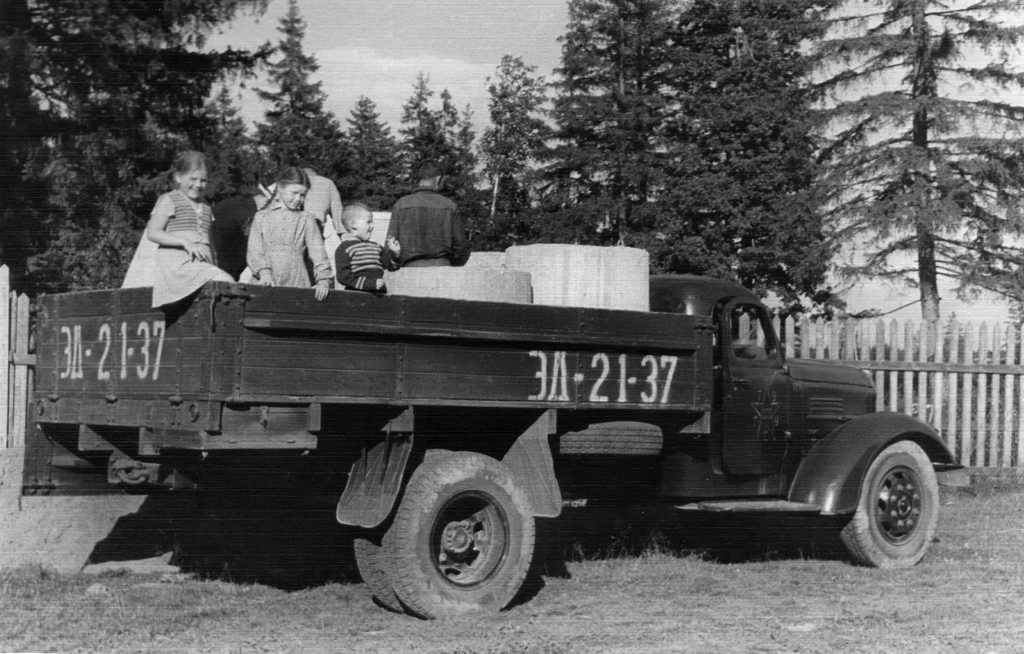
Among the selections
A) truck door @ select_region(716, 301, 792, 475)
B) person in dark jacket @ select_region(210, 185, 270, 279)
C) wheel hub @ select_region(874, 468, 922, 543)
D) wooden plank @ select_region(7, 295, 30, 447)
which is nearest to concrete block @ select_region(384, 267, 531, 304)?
person in dark jacket @ select_region(210, 185, 270, 279)

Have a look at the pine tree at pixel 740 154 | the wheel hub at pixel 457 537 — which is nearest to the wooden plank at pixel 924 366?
the wheel hub at pixel 457 537

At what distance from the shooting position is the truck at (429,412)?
5.36m

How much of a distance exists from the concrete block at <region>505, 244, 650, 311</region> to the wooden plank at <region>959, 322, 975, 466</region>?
7.22 meters

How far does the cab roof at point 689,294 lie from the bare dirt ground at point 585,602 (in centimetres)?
177

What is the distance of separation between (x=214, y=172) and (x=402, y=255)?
9.84 meters

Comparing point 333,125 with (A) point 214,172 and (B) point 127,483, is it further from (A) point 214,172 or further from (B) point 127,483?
(B) point 127,483

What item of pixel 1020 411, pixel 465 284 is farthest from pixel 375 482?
pixel 1020 411

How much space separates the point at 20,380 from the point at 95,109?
21.9 ft

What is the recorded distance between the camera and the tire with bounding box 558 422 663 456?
6.80 meters

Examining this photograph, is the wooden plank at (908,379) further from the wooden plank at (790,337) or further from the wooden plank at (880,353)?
the wooden plank at (790,337)

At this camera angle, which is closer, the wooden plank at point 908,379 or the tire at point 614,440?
the tire at point 614,440

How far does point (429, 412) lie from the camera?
19.8ft

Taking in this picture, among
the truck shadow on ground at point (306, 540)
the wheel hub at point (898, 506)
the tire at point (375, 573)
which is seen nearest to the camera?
the tire at point (375, 573)

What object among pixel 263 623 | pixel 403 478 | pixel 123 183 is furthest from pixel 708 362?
pixel 123 183
